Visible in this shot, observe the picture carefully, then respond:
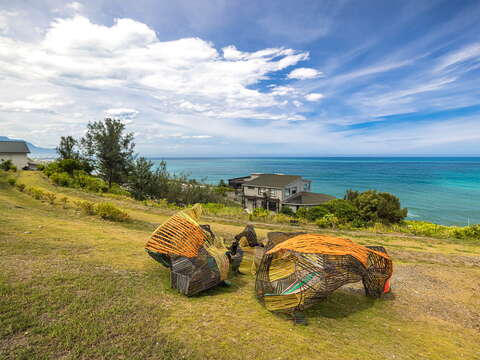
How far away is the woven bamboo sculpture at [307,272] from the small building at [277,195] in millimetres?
29016

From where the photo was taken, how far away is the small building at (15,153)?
42188 mm

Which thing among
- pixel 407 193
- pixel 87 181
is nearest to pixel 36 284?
pixel 87 181

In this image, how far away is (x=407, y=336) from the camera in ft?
16.2

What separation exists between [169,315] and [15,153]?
2180 inches

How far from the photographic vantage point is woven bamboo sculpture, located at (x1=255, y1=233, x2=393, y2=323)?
5.23m

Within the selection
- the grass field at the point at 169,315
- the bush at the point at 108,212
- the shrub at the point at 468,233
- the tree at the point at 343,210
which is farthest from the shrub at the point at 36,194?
the shrub at the point at 468,233

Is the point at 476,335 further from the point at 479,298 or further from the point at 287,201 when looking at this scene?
the point at 287,201

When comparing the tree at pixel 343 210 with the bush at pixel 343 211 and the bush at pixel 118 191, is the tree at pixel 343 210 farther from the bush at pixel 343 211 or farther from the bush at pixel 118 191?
the bush at pixel 118 191

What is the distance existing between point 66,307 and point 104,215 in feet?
27.5

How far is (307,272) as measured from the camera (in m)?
5.48

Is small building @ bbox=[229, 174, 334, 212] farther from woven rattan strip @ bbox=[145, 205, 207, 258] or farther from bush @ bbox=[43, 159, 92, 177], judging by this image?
woven rattan strip @ bbox=[145, 205, 207, 258]

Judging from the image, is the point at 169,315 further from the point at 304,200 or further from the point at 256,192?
the point at 304,200

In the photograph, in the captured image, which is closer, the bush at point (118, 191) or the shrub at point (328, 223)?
the shrub at point (328, 223)

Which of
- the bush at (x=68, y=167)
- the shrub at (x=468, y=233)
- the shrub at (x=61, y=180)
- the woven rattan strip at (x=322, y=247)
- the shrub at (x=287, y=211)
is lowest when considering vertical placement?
the shrub at (x=287, y=211)
